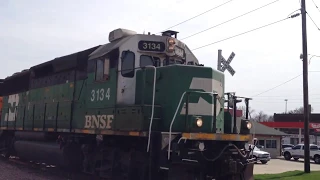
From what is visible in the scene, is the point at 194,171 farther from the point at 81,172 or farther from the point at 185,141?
the point at 81,172

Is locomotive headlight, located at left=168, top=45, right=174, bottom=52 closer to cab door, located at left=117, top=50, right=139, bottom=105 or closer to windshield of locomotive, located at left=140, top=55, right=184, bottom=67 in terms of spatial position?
windshield of locomotive, located at left=140, top=55, right=184, bottom=67

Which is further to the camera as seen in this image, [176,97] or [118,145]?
[118,145]

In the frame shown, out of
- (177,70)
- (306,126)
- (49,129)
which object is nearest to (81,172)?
(49,129)

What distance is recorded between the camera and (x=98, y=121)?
10641 millimetres

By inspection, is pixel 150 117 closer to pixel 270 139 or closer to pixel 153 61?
pixel 153 61

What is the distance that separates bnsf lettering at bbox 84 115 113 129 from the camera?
10132 millimetres

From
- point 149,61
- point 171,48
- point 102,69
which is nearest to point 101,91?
point 102,69

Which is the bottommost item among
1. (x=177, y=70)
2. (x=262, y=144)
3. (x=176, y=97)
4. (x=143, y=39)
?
(x=262, y=144)

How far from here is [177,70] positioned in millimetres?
9344

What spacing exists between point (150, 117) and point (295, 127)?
45942 millimetres

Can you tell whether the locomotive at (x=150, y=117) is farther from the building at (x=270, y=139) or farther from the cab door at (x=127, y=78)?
the building at (x=270, y=139)

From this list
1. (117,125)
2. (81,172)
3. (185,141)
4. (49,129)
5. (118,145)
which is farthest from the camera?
(49,129)

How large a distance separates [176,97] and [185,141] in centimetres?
122

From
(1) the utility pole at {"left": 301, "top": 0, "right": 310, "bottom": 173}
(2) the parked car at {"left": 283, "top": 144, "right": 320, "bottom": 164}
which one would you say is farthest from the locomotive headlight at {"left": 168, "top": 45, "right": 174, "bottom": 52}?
(2) the parked car at {"left": 283, "top": 144, "right": 320, "bottom": 164}
